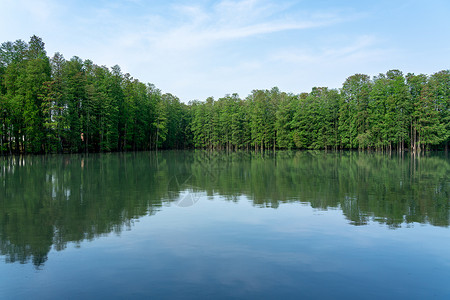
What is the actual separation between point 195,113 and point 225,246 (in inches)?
3833

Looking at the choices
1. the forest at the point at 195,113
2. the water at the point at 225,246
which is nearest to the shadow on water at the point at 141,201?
the water at the point at 225,246

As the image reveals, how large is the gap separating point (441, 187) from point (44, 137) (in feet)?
161

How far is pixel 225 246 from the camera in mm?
6965

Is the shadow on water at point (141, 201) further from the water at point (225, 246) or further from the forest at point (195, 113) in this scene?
the forest at point (195, 113)

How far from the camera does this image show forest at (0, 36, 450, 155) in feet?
158

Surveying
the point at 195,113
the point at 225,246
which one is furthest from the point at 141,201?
the point at 195,113

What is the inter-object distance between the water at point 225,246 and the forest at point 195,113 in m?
40.6

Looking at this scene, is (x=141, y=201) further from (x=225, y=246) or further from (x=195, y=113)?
(x=195, y=113)

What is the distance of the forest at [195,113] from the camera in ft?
158

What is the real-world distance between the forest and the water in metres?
40.6

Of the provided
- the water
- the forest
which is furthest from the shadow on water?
the forest

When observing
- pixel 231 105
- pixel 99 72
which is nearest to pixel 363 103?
pixel 231 105

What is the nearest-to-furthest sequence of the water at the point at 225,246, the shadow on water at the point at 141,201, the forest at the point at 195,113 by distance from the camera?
1. the water at the point at 225,246
2. the shadow on water at the point at 141,201
3. the forest at the point at 195,113

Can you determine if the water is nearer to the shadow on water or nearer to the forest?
the shadow on water
